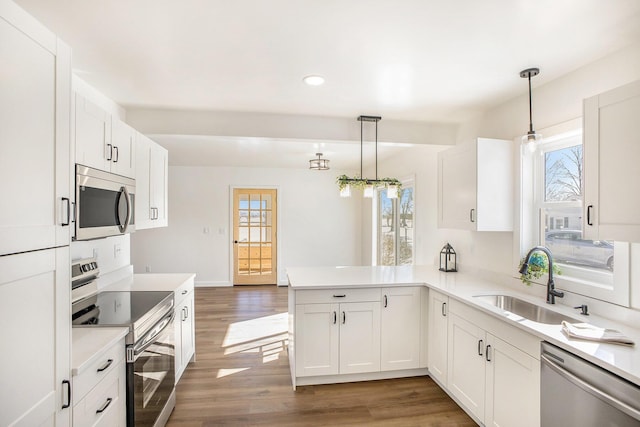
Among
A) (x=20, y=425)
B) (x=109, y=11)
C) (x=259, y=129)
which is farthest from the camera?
(x=259, y=129)

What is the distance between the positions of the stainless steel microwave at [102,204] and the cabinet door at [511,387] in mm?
2454

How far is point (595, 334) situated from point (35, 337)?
234 centimetres

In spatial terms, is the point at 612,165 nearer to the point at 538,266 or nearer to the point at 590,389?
the point at 538,266

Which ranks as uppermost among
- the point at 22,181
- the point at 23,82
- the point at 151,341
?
the point at 23,82

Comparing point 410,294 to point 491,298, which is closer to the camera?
point 491,298

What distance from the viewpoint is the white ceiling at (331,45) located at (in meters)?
1.56

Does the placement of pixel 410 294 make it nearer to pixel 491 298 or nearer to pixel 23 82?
pixel 491 298

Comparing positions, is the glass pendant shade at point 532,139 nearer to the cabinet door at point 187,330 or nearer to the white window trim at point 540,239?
the white window trim at point 540,239

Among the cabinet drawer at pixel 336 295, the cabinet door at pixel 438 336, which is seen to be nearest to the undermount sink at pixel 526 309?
the cabinet door at pixel 438 336

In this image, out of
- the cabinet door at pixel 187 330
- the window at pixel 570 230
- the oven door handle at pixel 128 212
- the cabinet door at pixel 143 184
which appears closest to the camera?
the window at pixel 570 230

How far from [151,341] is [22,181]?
51.7 inches

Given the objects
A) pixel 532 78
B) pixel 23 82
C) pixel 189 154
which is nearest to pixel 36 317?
pixel 23 82

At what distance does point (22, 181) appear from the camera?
3.34 ft

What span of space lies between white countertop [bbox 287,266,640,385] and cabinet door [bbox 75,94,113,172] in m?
1.62
